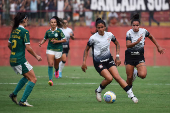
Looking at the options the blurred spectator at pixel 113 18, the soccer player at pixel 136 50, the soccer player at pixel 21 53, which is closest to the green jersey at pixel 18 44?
the soccer player at pixel 21 53

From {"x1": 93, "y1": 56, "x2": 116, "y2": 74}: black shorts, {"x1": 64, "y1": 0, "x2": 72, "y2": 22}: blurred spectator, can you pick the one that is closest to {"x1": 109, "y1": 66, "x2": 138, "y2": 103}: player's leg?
{"x1": 93, "y1": 56, "x2": 116, "y2": 74}: black shorts

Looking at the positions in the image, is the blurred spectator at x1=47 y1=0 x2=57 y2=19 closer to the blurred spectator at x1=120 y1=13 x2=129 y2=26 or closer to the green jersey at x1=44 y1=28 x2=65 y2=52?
the blurred spectator at x1=120 y1=13 x2=129 y2=26

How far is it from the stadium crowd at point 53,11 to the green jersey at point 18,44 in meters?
16.7

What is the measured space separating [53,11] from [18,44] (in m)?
16.9

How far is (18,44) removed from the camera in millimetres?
7906

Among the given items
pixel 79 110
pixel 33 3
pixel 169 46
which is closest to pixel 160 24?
pixel 169 46

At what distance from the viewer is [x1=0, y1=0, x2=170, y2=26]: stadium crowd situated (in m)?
24.6

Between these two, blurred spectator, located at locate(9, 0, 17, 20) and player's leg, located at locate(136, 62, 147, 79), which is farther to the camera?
blurred spectator, located at locate(9, 0, 17, 20)

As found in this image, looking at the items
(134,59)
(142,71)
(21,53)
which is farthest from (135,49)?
(21,53)

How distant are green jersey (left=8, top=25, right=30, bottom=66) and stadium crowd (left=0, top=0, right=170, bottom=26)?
16720 millimetres

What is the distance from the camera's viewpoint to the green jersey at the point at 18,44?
7.85 metres

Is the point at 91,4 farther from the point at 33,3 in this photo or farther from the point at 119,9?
the point at 33,3

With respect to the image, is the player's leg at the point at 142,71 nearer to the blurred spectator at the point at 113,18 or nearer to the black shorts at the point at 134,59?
the black shorts at the point at 134,59

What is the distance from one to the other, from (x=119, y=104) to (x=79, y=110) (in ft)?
4.16
